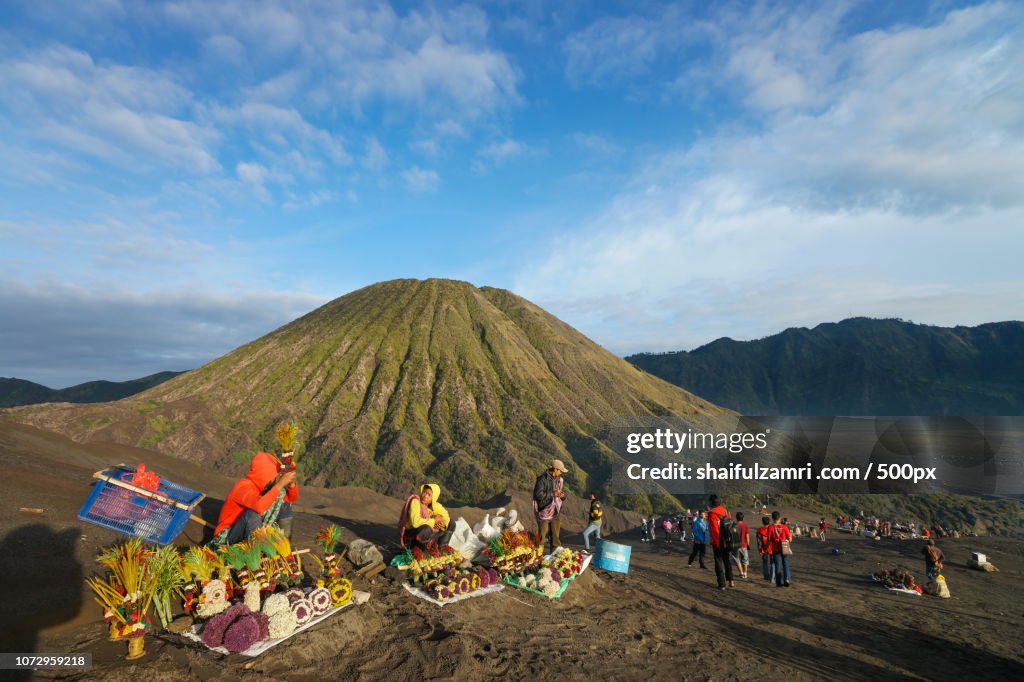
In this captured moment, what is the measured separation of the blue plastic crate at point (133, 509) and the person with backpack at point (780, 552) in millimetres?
13876

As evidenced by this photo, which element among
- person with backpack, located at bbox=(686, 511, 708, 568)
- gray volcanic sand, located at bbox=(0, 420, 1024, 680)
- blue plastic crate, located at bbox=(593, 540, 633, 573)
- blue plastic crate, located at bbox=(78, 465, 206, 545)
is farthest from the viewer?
person with backpack, located at bbox=(686, 511, 708, 568)

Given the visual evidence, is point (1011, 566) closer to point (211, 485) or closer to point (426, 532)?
point (426, 532)

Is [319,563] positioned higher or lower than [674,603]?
higher

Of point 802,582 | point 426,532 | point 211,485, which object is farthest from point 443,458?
point 426,532

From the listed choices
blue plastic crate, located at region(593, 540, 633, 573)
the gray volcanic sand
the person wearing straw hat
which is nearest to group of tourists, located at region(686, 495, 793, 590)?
the gray volcanic sand

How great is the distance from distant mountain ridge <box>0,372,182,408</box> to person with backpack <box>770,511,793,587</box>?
107m

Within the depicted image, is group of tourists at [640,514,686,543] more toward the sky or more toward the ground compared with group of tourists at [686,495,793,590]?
more toward the ground

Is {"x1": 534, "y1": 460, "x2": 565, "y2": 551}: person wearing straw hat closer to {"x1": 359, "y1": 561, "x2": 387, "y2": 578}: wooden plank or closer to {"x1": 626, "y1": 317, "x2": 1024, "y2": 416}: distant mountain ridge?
{"x1": 359, "y1": 561, "x2": 387, "y2": 578}: wooden plank

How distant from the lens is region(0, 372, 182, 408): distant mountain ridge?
89.7 metres

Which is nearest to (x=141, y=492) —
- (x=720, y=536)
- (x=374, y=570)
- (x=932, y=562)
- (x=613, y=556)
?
(x=374, y=570)

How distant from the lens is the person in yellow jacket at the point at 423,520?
9.08 meters

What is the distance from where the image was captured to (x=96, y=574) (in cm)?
705

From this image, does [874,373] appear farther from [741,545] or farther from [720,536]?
[720,536]

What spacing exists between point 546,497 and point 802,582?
9518 millimetres
